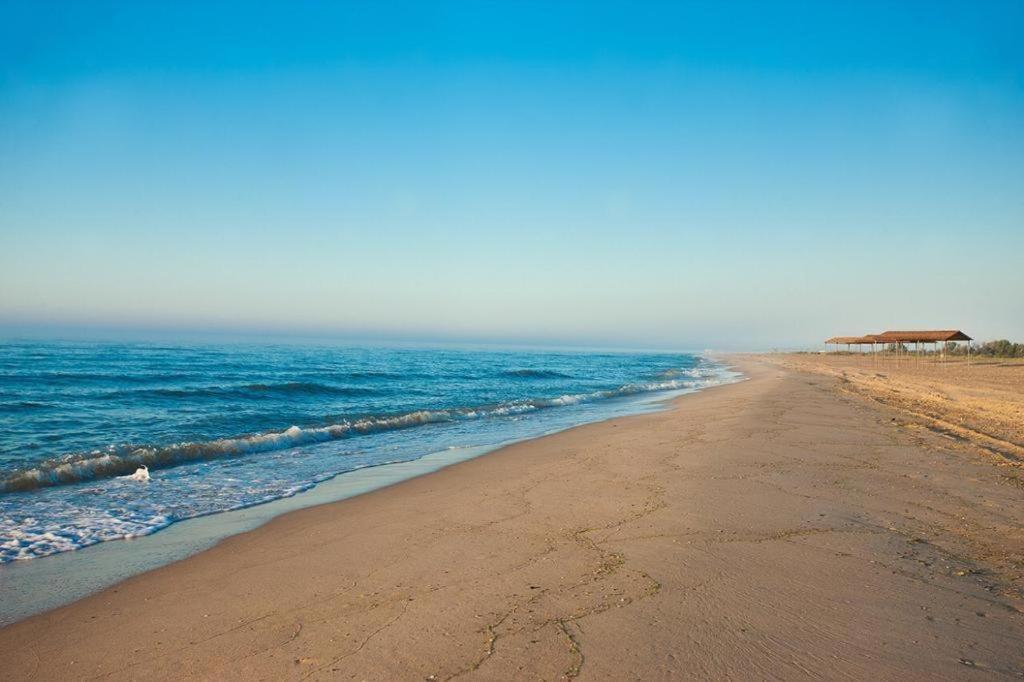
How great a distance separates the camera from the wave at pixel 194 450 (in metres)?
9.17

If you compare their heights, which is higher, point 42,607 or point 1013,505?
point 1013,505

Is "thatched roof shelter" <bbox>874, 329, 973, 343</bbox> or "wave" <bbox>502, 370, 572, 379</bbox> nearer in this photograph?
"wave" <bbox>502, 370, 572, 379</bbox>

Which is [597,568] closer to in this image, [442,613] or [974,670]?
[442,613]

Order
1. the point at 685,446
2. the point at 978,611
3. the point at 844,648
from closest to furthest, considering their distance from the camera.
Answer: the point at 844,648
the point at 978,611
the point at 685,446

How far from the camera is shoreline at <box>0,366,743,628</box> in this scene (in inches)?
187

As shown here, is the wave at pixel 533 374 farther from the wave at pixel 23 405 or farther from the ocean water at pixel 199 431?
the wave at pixel 23 405

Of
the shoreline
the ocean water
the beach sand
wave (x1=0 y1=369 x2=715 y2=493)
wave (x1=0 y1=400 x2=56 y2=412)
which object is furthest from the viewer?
wave (x1=0 y1=400 x2=56 y2=412)

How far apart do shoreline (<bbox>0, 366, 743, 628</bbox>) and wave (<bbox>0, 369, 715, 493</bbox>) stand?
3.85 meters

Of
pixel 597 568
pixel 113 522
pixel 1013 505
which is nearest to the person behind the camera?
pixel 597 568

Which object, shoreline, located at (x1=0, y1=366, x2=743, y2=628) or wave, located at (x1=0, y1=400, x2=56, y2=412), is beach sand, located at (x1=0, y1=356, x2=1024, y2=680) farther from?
wave, located at (x1=0, y1=400, x2=56, y2=412)

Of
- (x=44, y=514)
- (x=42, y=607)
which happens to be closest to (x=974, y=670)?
(x=42, y=607)

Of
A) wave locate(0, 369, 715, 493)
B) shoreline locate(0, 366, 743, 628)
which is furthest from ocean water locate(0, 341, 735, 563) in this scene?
shoreline locate(0, 366, 743, 628)

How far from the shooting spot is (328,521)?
6730mm

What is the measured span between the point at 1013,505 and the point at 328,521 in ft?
26.6
